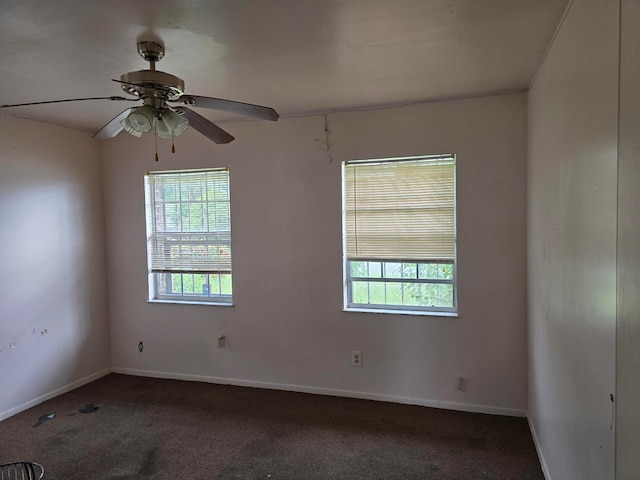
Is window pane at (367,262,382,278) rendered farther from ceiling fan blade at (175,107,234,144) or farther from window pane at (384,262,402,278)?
ceiling fan blade at (175,107,234,144)

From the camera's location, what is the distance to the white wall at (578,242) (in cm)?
133

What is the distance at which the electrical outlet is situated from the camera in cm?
360

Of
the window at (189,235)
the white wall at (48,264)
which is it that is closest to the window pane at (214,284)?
the window at (189,235)

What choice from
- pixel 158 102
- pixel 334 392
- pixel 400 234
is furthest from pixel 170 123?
pixel 334 392

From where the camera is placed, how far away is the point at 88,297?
4.18m

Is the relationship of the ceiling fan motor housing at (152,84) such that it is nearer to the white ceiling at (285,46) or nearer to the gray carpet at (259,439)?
the white ceiling at (285,46)

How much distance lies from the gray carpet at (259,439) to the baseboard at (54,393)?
7cm

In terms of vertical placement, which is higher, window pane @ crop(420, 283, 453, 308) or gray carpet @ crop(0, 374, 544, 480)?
window pane @ crop(420, 283, 453, 308)

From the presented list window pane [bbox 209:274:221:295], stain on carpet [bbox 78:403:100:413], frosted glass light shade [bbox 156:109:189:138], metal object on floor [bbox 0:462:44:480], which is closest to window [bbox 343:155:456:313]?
window pane [bbox 209:274:221:295]

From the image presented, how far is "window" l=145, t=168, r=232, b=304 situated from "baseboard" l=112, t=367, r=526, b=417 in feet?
2.44

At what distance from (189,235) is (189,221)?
136 mm

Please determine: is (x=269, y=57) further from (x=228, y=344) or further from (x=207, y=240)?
(x=228, y=344)

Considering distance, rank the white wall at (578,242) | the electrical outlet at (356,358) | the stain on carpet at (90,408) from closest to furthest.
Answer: the white wall at (578,242) → the stain on carpet at (90,408) → the electrical outlet at (356,358)

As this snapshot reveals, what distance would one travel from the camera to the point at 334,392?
12.1 feet
